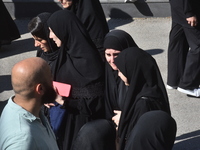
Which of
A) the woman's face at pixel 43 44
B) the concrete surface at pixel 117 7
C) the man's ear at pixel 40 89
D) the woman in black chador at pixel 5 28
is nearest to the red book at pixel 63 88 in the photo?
the woman's face at pixel 43 44

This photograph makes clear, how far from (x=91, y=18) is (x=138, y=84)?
2266 millimetres

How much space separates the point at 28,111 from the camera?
3.20 m

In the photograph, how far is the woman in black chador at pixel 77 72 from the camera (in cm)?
448

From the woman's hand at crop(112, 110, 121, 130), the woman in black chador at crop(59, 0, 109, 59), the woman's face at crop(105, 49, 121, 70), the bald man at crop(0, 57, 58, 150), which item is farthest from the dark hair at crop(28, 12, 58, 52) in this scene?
the bald man at crop(0, 57, 58, 150)

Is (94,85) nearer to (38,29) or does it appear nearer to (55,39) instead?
(55,39)

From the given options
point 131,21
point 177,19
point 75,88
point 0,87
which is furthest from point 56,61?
point 131,21

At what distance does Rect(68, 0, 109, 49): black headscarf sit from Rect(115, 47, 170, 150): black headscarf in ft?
6.38

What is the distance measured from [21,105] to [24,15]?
635 cm

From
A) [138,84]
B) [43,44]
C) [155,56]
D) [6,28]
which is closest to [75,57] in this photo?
[43,44]

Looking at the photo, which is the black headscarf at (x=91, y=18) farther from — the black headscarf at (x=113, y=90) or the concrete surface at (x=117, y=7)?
the concrete surface at (x=117, y=7)

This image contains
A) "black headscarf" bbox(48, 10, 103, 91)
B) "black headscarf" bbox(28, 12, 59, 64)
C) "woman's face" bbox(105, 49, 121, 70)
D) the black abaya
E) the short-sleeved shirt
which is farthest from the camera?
"black headscarf" bbox(28, 12, 59, 64)

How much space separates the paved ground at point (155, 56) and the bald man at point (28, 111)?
8.83ft

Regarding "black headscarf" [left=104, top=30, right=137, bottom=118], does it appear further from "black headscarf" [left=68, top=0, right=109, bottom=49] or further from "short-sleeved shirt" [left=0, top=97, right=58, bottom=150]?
"black headscarf" [left=68, top=0, right=109, bottom=49]

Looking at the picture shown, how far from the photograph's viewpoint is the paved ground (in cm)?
588
